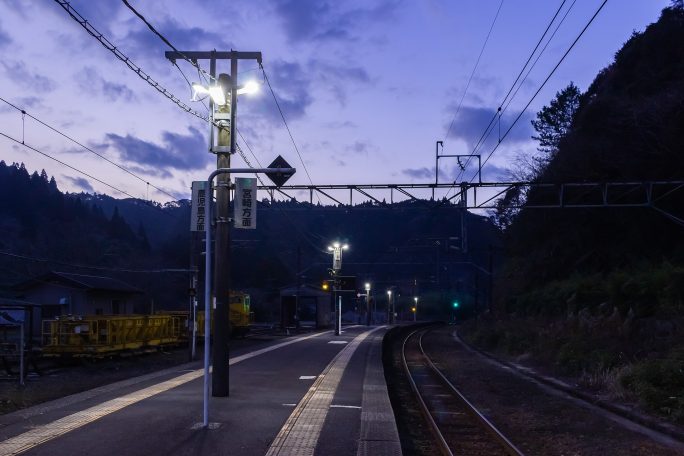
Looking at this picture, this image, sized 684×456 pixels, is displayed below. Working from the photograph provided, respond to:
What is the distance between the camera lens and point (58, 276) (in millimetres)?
40625

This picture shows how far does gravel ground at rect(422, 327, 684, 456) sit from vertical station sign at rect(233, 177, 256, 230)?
5940mm

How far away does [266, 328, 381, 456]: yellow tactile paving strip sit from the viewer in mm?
9484

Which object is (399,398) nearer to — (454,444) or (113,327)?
(454,444)

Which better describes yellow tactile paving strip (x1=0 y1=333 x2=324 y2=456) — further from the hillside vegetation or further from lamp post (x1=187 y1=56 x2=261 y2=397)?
the hillside vegetation

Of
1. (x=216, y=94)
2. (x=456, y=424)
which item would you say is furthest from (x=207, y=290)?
(x=456, y=424)

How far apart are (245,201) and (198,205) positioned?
90cm

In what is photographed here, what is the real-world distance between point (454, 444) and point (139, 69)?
937 centimetres

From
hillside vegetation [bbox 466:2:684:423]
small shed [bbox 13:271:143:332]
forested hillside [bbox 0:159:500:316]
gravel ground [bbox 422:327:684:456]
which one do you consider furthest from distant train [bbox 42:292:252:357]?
hillside vegetation [bbox 466:2:684:423]

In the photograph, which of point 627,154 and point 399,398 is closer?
point 399,398

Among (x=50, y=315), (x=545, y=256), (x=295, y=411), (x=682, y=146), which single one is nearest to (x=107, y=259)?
(x=50, y=315)

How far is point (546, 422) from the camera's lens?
1419 cm

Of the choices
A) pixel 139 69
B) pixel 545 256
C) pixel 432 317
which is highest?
pixel 139 69

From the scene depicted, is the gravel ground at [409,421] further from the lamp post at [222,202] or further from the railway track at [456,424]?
the lamp post at [222,202]

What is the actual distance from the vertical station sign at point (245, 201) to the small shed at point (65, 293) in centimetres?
3027
